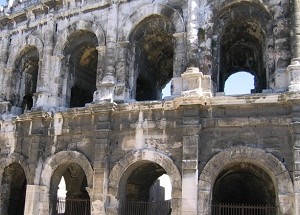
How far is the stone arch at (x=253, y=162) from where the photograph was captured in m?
8.81

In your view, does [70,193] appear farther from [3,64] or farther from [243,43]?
[243,43]

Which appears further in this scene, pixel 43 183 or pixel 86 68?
pixel 86 68

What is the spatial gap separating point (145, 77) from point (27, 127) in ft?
12.1

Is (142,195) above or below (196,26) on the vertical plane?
below

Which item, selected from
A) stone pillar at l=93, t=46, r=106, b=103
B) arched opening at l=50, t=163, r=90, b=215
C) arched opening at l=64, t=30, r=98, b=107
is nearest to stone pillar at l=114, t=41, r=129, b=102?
stone pillar at l=93, t=46, r=106, b=103

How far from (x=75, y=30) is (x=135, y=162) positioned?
446 cm

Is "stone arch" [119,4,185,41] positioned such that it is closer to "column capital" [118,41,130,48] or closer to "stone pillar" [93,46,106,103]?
"column capital" [118,41,130,48]

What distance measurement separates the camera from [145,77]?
12742 mm

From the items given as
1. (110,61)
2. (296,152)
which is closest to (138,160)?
(110,61)

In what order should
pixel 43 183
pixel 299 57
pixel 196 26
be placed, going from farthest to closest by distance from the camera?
1. pixel 43 183
2. pixel 196 26
3. pixel 299 57

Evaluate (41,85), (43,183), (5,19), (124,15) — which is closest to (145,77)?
(124,15)

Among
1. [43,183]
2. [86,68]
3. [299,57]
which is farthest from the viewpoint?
[86,68]

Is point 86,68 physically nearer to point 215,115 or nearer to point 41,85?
point 41,85

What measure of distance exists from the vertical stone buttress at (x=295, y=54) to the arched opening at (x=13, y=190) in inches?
316
